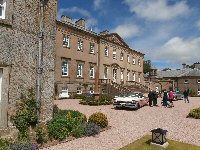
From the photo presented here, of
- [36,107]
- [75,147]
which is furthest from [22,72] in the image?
[75,147]

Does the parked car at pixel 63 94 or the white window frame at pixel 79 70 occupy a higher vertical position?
the white window frame at pixel 79 70

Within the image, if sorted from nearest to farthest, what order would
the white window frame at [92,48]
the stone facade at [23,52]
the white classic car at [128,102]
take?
the stone facade at [23,52]
the white classic car at [128,102]
the white window frame at [92,48]

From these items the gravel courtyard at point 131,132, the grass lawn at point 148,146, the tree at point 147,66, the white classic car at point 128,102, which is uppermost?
the tree at point 147,66

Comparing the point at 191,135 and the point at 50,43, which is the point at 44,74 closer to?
the point at 50,43

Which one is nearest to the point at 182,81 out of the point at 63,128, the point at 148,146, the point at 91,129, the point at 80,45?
the point at 80,45

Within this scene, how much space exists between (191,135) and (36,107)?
8776mm

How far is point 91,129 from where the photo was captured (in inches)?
510

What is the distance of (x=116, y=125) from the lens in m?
15.7

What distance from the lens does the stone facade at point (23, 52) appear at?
35.1ft

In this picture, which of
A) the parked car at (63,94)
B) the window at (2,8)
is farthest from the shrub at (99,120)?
the parked car at (63,94)

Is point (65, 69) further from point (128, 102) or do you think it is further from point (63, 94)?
point (128, 102)

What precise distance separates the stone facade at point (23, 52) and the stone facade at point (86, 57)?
15623 millimetres

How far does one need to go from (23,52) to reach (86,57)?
26880mm

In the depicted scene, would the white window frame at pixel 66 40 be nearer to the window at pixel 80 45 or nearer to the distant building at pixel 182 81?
the window at pixel 80 45
